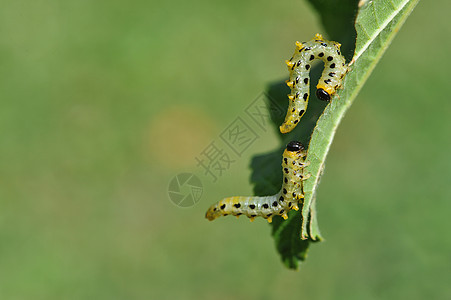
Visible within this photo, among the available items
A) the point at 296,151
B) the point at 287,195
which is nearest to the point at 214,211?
the point at 287,195

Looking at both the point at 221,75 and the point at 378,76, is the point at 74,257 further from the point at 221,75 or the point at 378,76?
the point at 378,76

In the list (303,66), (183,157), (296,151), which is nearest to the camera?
(296,151)

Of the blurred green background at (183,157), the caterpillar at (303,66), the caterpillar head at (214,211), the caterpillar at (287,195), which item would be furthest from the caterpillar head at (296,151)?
the blurred green background at (183,157)

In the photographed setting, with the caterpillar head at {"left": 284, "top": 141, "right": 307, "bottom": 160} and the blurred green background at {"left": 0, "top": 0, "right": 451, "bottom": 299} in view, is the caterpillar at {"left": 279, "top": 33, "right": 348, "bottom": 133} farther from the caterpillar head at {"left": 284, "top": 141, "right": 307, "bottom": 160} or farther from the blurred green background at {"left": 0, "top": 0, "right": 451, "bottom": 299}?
the blurred green background at {"left": 0, "top": 0, "right": 451, "bottom": 299}

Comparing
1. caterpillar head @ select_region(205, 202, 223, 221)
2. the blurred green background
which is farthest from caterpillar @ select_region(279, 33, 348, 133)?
the blurred green background

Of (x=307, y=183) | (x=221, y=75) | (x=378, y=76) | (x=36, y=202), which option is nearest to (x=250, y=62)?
(x=221, y=75)

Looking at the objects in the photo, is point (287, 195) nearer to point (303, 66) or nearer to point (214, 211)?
point (214, 211)

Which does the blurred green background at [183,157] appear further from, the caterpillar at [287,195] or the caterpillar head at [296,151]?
the caterpillar head at [296,151]

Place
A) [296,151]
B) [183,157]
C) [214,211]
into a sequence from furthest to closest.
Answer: [183,157] < [214,211] < [296,151]
